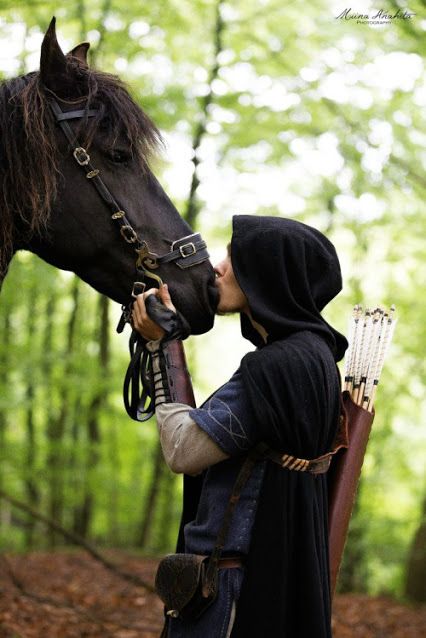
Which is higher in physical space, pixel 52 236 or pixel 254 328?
pixel 52 236

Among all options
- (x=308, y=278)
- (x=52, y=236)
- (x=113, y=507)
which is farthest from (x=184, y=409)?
(x=113, y=507)

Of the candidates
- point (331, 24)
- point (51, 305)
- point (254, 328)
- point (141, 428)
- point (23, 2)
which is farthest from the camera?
point (141, 428)

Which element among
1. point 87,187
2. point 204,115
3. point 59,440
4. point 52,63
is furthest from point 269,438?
point 59,440

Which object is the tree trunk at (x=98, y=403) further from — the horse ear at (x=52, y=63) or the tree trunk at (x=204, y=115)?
the horse ear at (x=52, y=63)

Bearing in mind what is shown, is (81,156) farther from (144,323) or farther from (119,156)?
(144,323)

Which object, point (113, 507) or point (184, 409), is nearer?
point (184, 409)

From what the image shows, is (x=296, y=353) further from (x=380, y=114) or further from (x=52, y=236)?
(x=380, y=114)

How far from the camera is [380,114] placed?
8.13m

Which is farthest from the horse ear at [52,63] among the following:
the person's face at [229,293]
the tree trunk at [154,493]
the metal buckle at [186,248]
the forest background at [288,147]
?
the tree trunk at [154,493]

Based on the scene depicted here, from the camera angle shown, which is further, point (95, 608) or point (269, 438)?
point (95, 608)

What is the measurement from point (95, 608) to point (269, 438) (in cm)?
452

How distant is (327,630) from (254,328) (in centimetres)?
101

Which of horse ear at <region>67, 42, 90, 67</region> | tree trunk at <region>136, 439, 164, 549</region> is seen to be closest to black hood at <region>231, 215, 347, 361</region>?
horse ear at <region>67, 42, 90, 67</region>

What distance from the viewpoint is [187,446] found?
2021mm
